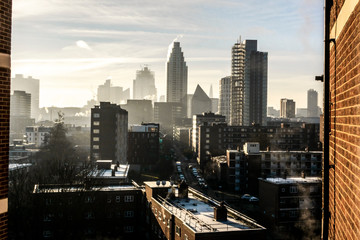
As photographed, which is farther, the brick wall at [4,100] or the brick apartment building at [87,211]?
the brick apartment building at [87,211]

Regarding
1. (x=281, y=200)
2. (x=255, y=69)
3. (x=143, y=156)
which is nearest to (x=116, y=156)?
(x=143, y=156)

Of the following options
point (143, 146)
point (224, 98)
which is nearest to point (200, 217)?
point (143, 146)

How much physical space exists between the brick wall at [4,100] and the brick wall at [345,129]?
580 cm

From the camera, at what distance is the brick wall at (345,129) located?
3787 millimetres

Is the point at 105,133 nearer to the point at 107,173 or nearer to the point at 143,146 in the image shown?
the point at 143,146

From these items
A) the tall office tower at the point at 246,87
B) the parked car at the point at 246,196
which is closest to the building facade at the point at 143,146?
the parked car at the point at 246,196

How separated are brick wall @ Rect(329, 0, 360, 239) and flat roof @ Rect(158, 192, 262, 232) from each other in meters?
22.3

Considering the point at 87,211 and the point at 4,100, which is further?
the point at 87,211

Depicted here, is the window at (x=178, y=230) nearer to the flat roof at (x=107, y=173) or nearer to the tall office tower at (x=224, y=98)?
the flat roof at (x=107, y=173)

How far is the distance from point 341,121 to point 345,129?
391 mm

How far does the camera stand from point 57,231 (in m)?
36.2

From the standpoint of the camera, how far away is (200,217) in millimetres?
30547

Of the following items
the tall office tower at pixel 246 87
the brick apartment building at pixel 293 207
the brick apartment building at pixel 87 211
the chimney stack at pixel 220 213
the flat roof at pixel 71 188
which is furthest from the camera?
the tall office tower at pixel 246 87

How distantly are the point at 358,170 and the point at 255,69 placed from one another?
13489 cm
